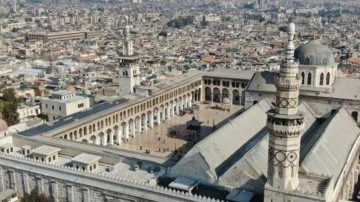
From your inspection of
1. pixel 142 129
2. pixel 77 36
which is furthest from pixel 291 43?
pixel 77 36

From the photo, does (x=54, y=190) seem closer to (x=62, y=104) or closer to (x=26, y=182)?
(x=26, y=182)

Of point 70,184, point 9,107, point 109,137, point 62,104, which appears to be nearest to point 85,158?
point 70,184

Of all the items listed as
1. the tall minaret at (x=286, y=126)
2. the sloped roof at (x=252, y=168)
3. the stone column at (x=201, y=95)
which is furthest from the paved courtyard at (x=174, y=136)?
the tall minaret at (x=286, y=126)

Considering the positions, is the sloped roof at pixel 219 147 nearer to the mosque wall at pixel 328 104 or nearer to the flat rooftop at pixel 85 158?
the flat rooftop at pixel 85 158

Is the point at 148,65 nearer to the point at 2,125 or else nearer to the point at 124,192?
the point at 2,125

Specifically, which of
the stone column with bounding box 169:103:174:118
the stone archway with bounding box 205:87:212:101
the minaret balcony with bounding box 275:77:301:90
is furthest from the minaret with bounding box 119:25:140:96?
the minaret balcony with bounding box 275:77:301:90
